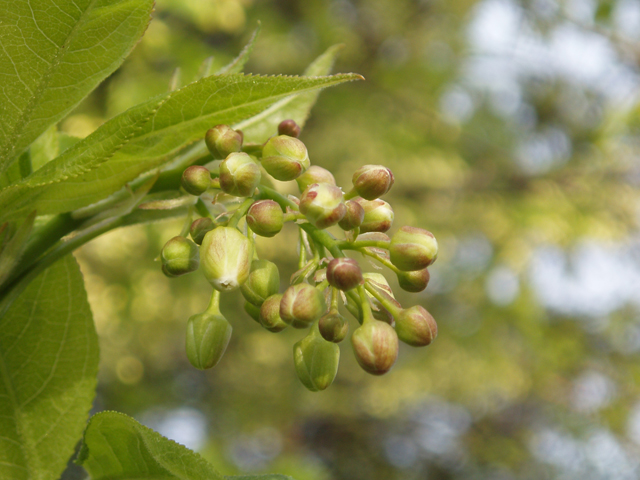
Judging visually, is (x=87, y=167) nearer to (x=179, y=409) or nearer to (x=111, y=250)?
(x=111, y=250)

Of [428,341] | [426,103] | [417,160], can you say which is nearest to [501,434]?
[417,160]

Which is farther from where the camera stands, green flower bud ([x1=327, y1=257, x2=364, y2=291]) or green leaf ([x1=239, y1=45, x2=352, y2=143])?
green leaf ([x1=239, y1=45, x2=352, y2=143])

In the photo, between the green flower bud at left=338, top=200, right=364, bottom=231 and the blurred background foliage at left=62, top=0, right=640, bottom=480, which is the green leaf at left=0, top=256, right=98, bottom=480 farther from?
the blurred background foliage at left=62, top=0, right=640, bottom=480

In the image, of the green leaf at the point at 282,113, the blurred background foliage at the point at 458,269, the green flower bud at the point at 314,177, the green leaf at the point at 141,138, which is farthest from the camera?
the blurred background foliage at the point at 458,269

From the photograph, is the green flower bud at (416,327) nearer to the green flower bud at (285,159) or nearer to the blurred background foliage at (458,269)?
the green flower bud at (285,159)

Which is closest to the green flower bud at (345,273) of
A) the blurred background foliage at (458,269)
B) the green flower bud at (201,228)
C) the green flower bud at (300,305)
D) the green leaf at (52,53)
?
the green flower bud at (300,305)

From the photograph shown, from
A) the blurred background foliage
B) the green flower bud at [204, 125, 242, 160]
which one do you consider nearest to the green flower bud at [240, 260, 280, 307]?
the green flower bud at [204, 125, 242, 160]
